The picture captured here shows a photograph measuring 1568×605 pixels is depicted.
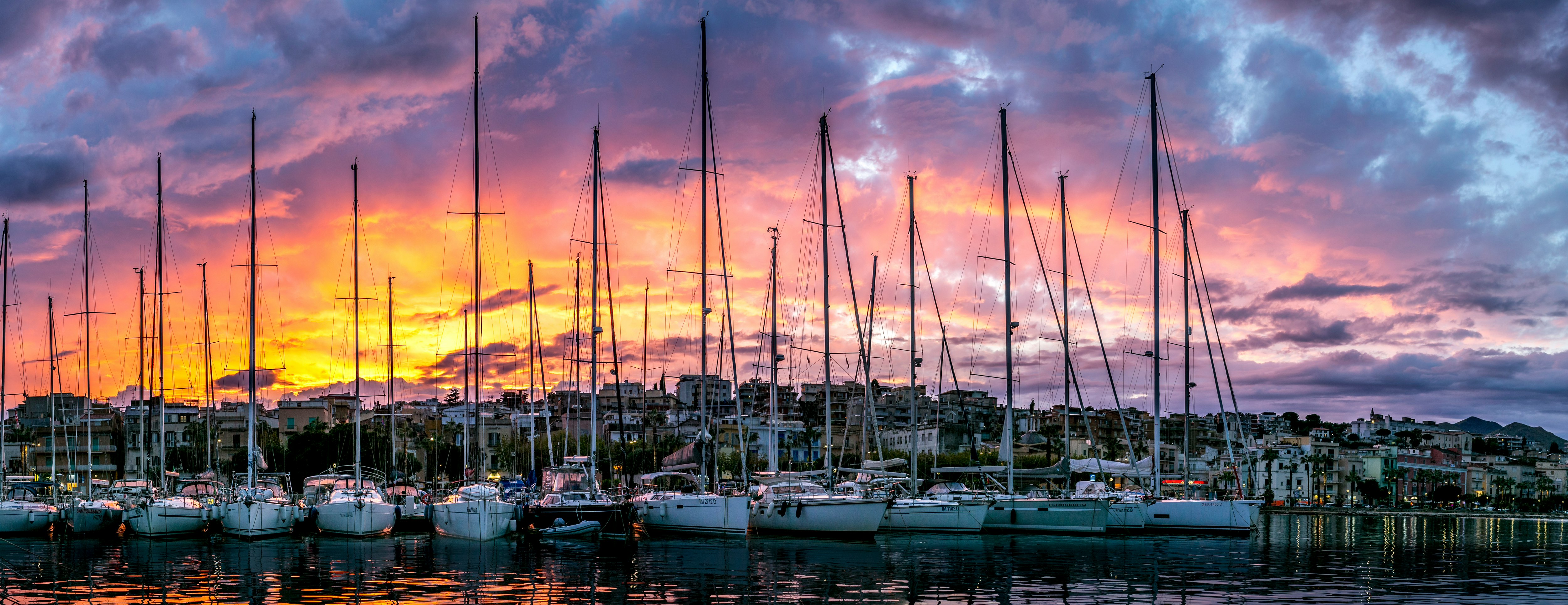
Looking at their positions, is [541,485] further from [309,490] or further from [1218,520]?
[1218,520]

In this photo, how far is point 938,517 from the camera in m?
46.3

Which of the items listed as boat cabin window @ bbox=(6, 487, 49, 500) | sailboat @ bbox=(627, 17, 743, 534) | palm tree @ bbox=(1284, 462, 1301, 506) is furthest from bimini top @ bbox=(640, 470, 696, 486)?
palm tree @ bbox=(1284, 462, 1301, 506)

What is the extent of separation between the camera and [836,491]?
45.3m

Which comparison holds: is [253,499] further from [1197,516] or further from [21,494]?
[1197,516]

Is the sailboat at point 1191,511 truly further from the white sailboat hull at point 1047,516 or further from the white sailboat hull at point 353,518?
the white sailboat hull at point 353,518

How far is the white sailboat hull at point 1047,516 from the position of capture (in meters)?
47.3

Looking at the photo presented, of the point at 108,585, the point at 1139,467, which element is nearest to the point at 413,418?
the point at 1139,467

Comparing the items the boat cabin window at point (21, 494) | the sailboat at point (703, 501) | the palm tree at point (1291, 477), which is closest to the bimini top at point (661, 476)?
the sailboat at point (703, 501)

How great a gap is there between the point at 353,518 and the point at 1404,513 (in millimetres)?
123522

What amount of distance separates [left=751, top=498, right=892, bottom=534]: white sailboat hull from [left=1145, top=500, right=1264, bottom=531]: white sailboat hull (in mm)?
12983

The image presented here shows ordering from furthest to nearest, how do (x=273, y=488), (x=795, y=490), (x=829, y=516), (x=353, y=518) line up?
(x=273, y=488) < (x=795, y=490) < (x=353, y=518) < (x=829, y=516)

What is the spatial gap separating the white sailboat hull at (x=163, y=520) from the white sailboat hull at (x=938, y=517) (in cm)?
2577

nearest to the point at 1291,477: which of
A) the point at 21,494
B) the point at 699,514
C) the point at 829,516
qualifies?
the point at 829,516

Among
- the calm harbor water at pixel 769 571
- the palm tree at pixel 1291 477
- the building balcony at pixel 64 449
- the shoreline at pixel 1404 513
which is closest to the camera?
the calm harbor water at pixel 769 571
